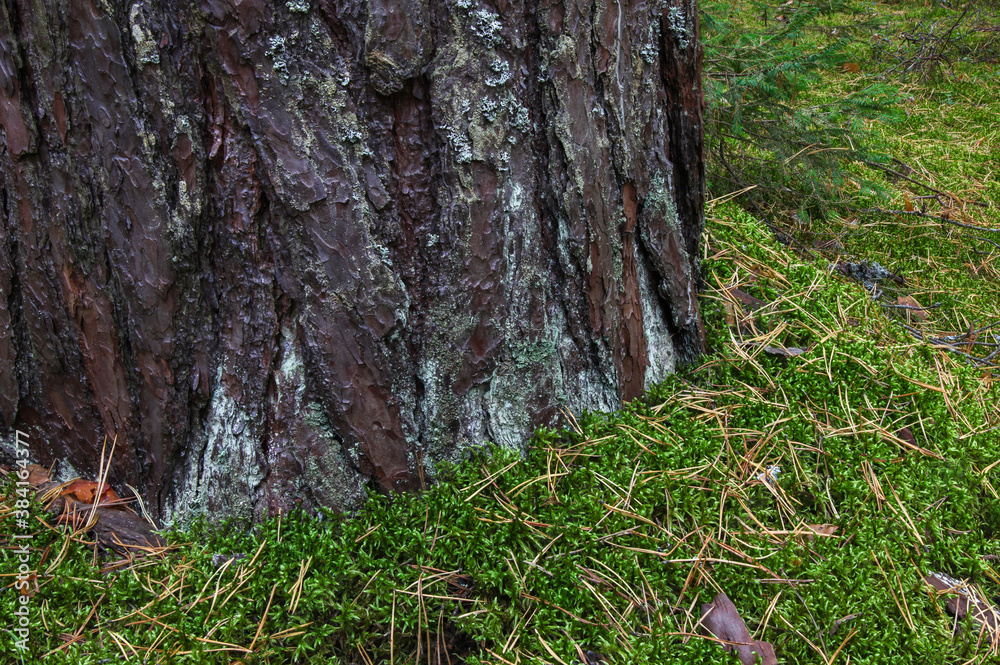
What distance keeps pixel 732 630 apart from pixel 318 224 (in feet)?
4.59

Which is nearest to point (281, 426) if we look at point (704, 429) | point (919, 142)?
point (704, 429)

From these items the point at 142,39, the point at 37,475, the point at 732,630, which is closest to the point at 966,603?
the point at 732,630

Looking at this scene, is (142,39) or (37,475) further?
(37,475)

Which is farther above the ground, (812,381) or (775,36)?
(775,36)

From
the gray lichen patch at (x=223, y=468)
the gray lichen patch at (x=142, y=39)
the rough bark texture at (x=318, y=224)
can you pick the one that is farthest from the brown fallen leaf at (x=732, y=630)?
the gray lichen patch at (x=142, y=39)

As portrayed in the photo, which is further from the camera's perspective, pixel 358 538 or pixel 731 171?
pixel 731 171

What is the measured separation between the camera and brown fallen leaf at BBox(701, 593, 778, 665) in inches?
56.9

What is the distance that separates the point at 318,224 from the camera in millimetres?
1478

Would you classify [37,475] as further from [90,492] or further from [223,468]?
[223,468]

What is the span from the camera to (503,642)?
145 cm

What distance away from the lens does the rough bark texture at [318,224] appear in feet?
4.50

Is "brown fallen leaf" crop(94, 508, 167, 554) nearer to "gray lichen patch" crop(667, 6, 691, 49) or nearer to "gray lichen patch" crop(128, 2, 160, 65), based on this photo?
"gray lichen patch" crop(128, 2, 160, 65)

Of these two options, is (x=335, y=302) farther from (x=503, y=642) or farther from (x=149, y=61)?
(x=503, y=642)

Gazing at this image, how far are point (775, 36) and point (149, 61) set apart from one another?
311 centimetres
